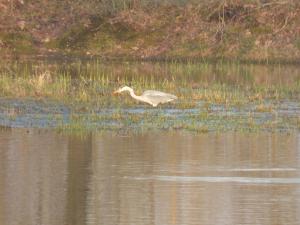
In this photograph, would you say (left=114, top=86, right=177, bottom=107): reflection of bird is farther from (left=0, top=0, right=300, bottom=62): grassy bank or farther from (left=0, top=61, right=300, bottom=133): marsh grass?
(left=0, top=0, right=300, bottom=62): grassy bank

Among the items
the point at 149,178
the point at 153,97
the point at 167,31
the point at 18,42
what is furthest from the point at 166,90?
the point at 18,42

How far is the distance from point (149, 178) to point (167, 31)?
1013 inches

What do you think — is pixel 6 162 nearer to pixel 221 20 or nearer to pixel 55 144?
pixel 55 144

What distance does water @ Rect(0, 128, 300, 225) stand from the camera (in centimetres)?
1171

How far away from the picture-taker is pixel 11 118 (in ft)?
65.6

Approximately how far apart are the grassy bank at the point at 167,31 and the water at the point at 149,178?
19656 mm

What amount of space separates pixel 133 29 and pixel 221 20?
3069mm

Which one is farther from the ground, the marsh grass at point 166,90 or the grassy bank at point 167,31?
the grassy bank at point 167,31

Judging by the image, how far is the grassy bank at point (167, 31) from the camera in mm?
37844

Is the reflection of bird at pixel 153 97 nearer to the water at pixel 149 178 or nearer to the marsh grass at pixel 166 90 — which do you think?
the marsh grass at pixel 166 90

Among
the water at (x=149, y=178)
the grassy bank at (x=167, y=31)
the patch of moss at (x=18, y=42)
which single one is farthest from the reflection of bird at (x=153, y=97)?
the patch of moss at (x=18, y=42)

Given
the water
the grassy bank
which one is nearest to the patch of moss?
the grassy bank

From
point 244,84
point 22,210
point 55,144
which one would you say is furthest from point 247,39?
point 22,210

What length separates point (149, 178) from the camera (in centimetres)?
1389
